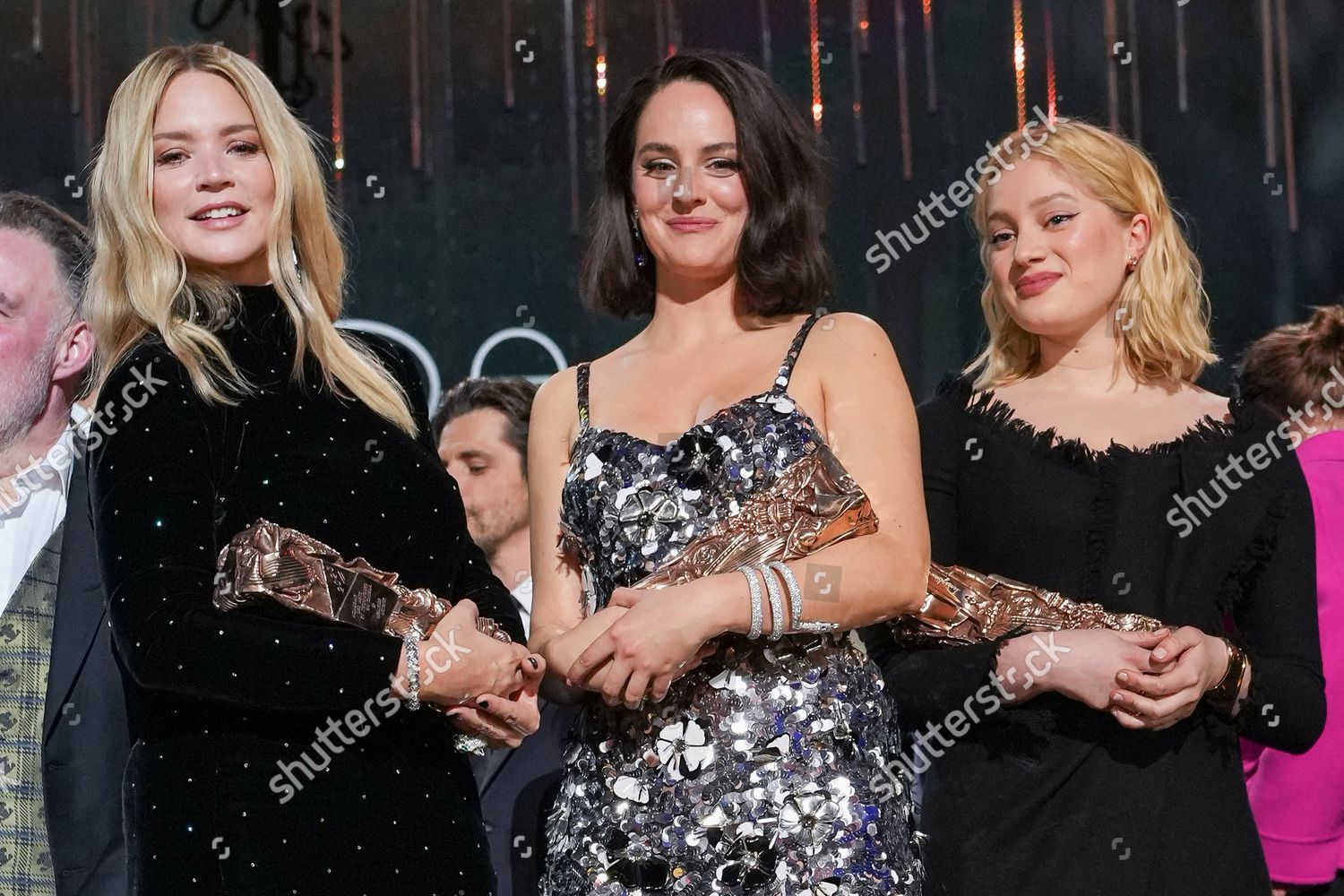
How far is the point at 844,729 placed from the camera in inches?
85.7

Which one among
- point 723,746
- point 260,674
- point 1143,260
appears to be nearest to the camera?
point 260,674

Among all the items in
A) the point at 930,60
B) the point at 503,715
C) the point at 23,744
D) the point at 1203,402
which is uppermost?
the point at 930,60

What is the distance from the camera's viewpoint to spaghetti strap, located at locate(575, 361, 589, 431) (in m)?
2.42

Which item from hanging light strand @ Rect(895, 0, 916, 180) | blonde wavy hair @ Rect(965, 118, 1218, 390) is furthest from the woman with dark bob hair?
hanging light strand @ Rect(895, 0, 916, 180)

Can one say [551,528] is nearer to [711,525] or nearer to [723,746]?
[711,525]

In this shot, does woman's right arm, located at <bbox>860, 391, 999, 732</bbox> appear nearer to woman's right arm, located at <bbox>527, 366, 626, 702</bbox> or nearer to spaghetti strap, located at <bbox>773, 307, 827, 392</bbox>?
spaghetti strap, located at <bbox>773, 307, 827, 392</bbox>

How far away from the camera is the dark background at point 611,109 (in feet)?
15.8

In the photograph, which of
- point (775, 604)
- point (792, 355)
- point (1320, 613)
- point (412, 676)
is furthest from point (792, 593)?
point (1320, 613)

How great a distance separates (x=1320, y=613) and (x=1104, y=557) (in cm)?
81

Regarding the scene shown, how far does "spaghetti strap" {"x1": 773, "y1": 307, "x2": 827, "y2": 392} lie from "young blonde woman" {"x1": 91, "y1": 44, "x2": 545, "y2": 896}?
1.69ft

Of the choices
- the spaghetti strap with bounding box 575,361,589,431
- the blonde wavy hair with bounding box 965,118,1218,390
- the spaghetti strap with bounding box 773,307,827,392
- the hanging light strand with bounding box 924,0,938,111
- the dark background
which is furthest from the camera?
the hanging light strand with bounding box 924,0,938,111

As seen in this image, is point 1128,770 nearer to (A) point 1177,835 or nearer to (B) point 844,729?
(A) point 1177,835

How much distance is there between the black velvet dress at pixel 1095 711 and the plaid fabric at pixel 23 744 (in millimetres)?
1356

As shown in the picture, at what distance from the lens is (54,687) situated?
2494mm
